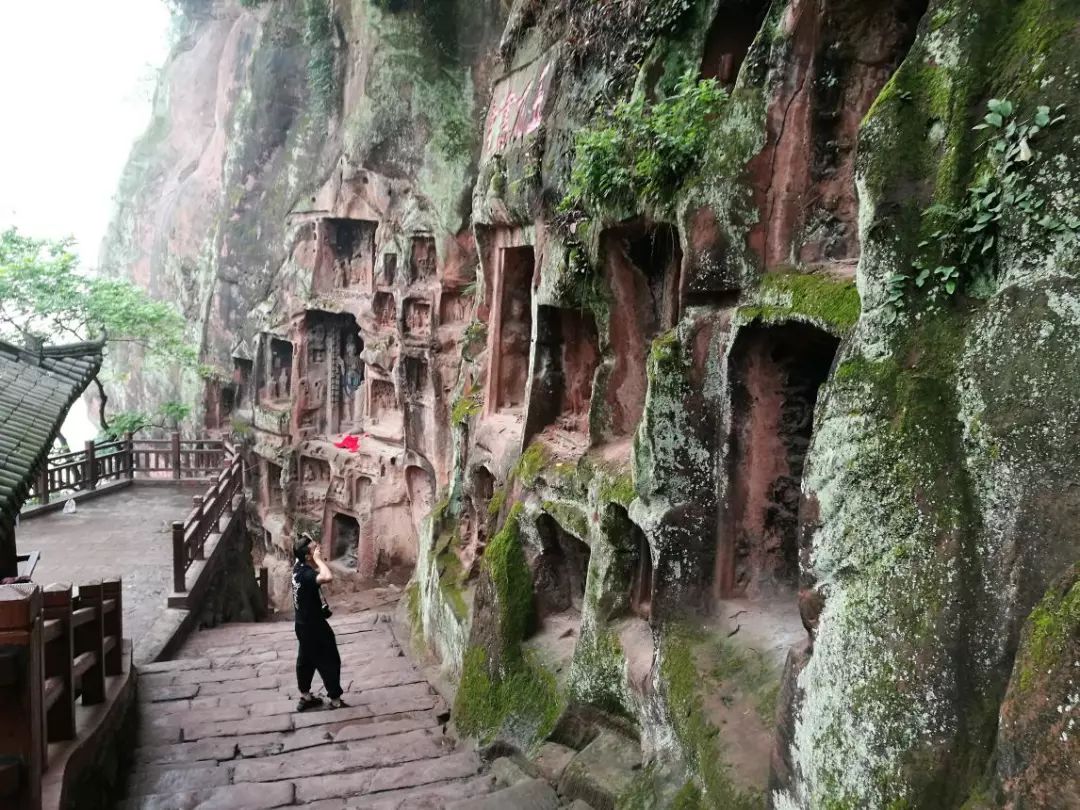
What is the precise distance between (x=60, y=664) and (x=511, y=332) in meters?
7.11

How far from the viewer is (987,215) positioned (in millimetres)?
3576

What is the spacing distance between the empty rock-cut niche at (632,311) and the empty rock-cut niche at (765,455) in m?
1.92

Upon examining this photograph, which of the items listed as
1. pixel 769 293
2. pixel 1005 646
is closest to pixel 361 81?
pixel 769 293

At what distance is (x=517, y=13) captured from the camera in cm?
1200

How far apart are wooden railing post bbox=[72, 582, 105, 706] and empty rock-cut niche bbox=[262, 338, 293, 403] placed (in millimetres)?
18587

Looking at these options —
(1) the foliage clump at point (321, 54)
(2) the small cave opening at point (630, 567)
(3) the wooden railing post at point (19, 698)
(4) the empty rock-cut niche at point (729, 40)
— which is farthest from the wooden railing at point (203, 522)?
(1) the foliage clump at point (321, 54)

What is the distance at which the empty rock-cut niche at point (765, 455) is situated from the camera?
237 inches

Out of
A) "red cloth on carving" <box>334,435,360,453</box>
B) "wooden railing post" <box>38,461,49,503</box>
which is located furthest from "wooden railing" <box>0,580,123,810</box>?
"red cloth on carving" <box>334,435,360,453</box>

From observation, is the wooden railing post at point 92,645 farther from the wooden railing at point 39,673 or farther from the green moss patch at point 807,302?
the green moss patch at point 807,302

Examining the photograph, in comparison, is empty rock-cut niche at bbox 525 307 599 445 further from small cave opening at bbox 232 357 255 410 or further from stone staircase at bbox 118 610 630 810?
small cave opening at bbox 232 357 255 410

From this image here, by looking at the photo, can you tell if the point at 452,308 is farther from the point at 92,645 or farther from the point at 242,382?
the point at 92,645

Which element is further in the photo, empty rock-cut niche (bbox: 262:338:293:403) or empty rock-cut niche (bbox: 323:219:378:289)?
empty rock-cut niche (bbox: 262:338:293:403)

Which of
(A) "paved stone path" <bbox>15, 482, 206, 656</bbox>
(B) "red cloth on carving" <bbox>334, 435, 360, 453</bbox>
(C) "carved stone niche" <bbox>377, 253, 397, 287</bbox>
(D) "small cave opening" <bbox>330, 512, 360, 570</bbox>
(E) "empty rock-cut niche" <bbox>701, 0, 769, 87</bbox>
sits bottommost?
(D) "small cave opening" <bbox>330, 512, 360, 570</bbox>

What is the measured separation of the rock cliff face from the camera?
3.40m
